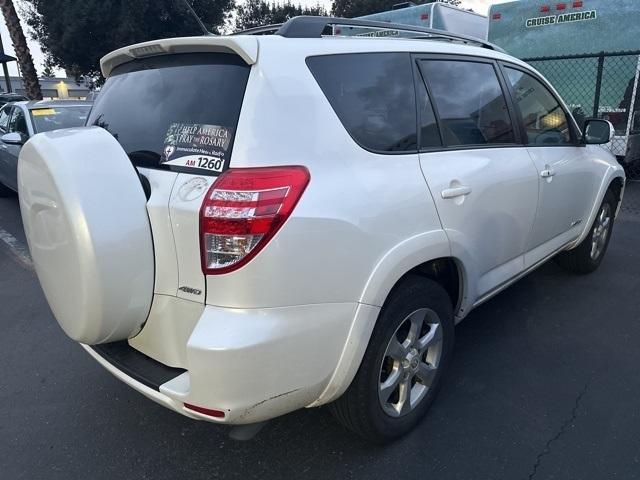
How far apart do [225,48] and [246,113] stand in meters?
0.33

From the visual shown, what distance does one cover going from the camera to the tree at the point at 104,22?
2072 centimetres

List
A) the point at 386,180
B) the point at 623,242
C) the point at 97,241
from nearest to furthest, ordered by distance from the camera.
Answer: the point at 97,241, the point at 386,180, the point at 623,242

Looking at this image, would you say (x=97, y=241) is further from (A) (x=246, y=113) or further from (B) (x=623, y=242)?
(B) (x=623, y=242)

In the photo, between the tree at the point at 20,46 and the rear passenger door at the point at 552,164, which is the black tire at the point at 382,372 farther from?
the tree at the point at 20,46

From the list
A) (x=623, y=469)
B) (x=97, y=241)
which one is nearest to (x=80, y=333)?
(x=97, y=241)

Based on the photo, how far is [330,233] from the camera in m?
1.92

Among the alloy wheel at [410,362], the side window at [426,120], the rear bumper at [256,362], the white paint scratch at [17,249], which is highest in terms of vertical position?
the side window at [426,120]

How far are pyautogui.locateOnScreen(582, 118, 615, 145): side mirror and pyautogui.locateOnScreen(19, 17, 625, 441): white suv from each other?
1781mm

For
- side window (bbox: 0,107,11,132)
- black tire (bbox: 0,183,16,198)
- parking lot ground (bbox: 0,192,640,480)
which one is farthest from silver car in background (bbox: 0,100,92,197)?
parking lot ground (bbox: 0,192,640,480)

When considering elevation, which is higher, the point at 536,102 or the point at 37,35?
the point at 37,35

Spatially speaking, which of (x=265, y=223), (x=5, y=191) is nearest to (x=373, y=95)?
(x=265, y=223)

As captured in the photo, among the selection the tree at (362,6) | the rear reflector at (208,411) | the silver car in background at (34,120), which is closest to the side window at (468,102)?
the rear reflector at (208,411)

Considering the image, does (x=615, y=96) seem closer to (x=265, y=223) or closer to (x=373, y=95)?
(x=373, y=95)

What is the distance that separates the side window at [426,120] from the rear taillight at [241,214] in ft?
3.10
